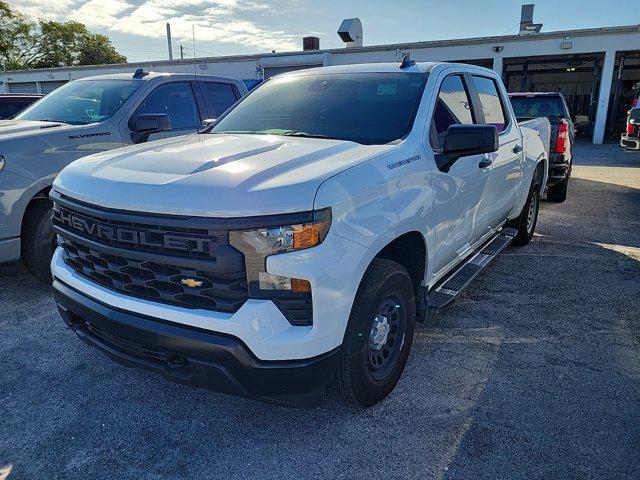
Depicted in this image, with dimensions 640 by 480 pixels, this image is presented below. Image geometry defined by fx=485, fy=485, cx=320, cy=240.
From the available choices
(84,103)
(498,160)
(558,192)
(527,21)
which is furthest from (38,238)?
(527,21)

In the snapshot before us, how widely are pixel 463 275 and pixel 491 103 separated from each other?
68.8 inches

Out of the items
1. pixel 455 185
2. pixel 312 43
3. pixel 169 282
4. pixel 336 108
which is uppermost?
pixel 312 43

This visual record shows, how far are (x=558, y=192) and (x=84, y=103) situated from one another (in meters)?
7.71

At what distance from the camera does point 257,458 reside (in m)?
2.43

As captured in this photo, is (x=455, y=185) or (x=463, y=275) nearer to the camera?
(x=455, y=185)

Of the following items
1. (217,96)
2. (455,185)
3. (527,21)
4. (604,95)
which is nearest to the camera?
(455,185)

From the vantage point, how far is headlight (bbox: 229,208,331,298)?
81.4 inches

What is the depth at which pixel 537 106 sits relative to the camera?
366 inches

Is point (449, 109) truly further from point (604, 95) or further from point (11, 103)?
point (604, 95)

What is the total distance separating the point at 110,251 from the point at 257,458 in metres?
1.26

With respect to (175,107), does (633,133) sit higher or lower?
lower

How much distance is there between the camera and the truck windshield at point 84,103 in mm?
5090

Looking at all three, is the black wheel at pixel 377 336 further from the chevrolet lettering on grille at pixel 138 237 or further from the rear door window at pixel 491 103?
the rear door window at pixel 491 103

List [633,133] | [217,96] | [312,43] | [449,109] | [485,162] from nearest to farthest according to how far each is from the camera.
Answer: [449,109] → [485,162] → [217,96] → [633,133] → [312,43]
